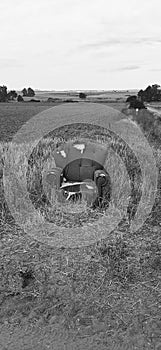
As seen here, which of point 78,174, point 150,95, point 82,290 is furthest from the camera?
point 150,95

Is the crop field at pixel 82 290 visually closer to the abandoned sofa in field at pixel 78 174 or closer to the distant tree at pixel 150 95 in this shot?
the abandoned sofa in field at pixel 78 174

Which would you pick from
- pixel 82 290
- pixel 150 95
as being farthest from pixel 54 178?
pixel 150 95

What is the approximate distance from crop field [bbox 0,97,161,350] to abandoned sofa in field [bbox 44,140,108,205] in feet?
1.63

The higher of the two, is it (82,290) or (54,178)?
(54,178)

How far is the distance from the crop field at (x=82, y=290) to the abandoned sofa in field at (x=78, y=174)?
1.63 feet

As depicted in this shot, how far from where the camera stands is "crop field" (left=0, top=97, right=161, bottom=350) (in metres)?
2.55

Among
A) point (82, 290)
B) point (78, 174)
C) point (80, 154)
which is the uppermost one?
point (80, 154)

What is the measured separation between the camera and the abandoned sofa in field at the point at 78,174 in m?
5.03

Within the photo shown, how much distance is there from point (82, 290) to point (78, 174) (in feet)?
8.68

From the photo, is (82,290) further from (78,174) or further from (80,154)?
(80,154)

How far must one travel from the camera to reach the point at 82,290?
3.07 m

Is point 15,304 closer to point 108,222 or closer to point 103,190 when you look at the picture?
point 108,222

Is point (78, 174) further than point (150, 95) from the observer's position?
No

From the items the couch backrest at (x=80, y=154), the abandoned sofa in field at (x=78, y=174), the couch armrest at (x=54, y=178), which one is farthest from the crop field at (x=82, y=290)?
the couch backrest at (x=80, y=154)
